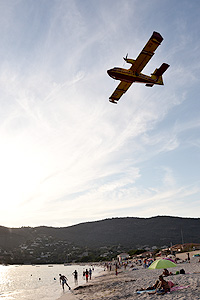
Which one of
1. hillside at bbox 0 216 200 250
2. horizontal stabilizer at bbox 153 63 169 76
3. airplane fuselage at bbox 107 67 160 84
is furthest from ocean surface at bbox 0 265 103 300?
hillside at bbox 0 216 200 250

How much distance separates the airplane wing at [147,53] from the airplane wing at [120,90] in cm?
195

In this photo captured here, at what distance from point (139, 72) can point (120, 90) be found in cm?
292

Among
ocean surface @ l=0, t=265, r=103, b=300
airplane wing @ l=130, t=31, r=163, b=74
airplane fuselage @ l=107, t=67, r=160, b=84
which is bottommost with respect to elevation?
ocean surface @ l=0, t=265, r=103, b=300

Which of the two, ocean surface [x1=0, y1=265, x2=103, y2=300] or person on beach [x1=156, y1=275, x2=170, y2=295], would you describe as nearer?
person on beach [x1=156, y1=275, x2=170, y2=295]

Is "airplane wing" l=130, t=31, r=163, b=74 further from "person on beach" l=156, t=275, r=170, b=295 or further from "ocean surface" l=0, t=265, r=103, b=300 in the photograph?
"ocean surface" l=0, t=265, r=103, b=300

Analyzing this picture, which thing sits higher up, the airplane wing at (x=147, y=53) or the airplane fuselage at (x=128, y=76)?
the airplane wing at (x=147, y=53)

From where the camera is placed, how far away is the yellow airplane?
2120 cm

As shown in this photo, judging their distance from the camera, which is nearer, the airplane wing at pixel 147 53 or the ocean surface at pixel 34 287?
the airplane wing at pixel 147 53

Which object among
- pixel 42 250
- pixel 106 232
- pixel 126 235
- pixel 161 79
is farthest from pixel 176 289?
pixel 106 232

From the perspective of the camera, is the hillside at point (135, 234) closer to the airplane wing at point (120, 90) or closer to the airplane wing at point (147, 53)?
the airplane wing at point (120, 90)

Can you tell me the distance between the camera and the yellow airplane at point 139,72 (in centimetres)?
2120

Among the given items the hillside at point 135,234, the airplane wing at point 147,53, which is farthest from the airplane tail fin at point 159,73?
the hillside at point 135,234

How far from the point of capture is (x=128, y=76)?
22.8 meters

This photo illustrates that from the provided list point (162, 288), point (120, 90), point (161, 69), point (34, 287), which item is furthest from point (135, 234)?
point (162, 288)
